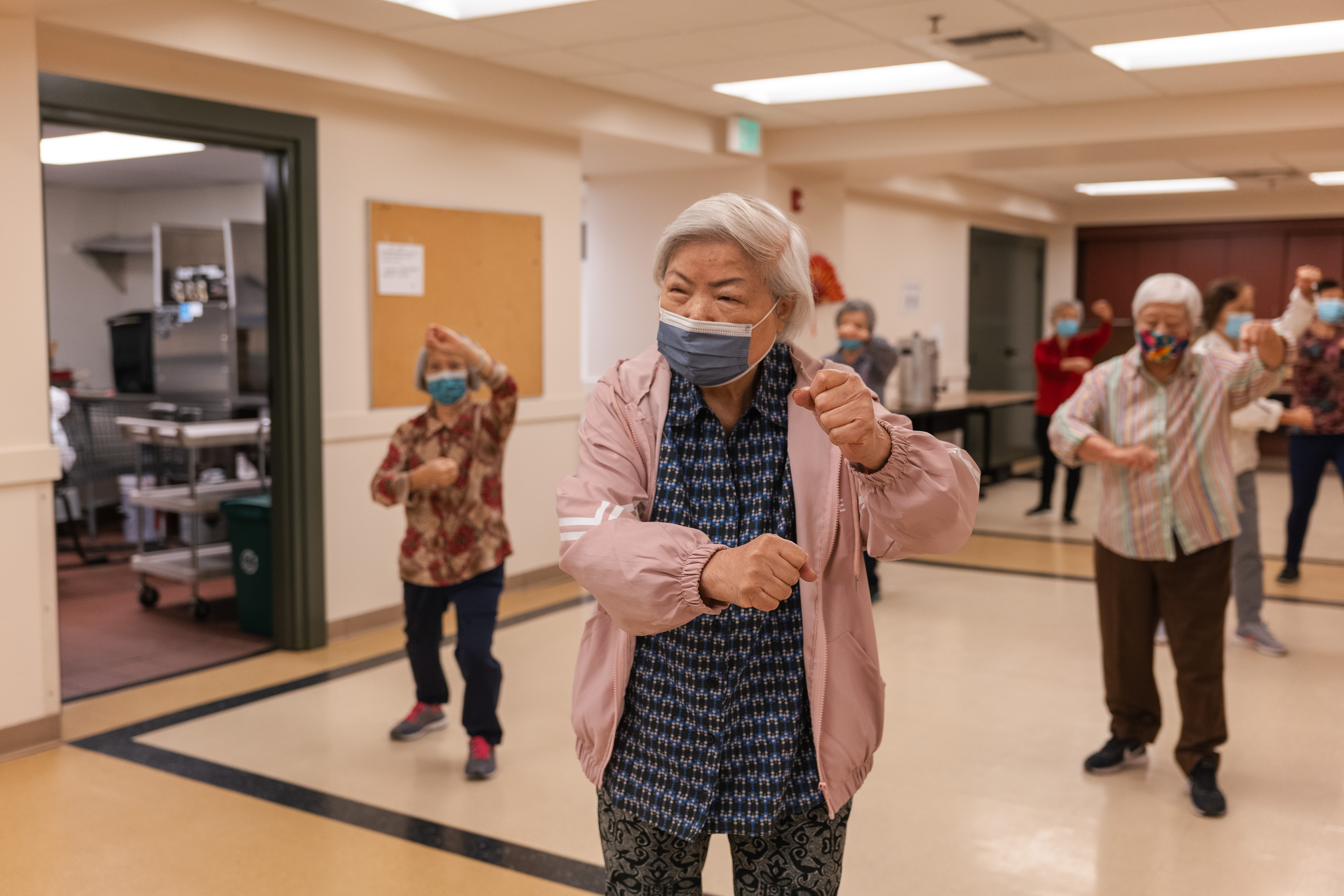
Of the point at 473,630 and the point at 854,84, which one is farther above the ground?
the point at 854,84

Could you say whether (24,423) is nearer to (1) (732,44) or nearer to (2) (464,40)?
(2) (464,40)

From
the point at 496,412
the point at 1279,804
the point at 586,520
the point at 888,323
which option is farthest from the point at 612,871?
the point at 888,323

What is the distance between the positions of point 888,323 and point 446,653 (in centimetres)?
608

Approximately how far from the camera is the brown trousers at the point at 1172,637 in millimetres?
3348

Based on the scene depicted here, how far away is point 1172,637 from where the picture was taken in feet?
11.1

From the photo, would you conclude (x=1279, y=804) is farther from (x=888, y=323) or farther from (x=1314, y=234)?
(x=1314, y=234)

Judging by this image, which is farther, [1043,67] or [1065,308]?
[1065,308]

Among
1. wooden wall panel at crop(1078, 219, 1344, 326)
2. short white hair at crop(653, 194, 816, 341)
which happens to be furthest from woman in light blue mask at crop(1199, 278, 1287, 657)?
wooden wall panel at crop(1078, 219, 1344, 326)

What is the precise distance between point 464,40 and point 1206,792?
13.4 ft

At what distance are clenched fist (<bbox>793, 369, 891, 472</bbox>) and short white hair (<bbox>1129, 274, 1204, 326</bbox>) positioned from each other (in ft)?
7.19

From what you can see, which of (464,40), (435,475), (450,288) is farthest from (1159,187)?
(435,475)

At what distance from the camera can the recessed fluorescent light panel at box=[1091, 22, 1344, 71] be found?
202 inches

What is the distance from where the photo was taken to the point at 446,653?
16.8ft

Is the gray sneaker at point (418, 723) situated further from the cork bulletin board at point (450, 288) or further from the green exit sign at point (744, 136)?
the green exit sign at point (744, 136)
